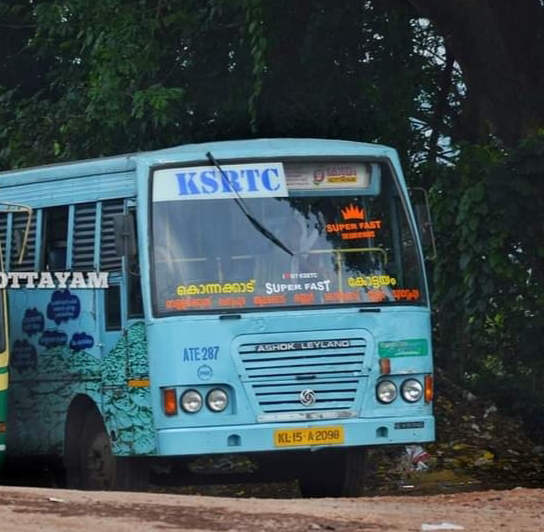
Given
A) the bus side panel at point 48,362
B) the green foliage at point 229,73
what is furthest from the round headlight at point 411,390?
the green foliage at point 229,73

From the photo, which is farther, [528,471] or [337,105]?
[337,105]

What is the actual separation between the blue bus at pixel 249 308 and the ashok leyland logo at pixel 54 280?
0.10ft

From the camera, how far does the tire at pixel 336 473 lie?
11.6m

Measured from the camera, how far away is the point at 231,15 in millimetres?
16750

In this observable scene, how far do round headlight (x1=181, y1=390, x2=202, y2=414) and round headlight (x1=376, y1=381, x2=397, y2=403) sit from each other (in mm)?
1288

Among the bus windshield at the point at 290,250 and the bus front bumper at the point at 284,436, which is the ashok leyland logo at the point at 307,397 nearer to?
the bus front bumper at the point at 284,436

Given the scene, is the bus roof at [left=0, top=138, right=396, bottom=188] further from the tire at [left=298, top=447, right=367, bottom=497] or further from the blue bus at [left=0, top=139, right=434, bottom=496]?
the tire at [left=298, top=447, right=367, bottom=497]

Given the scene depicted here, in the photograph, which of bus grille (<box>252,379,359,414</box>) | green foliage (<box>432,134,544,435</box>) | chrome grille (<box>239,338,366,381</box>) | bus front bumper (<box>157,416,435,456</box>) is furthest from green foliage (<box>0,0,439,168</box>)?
bus front bumper (<box>157,416,435,456</box>)

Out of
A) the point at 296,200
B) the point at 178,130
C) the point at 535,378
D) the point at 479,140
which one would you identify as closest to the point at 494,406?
the point at 535,378

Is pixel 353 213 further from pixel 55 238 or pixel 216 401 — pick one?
pixel 55 238

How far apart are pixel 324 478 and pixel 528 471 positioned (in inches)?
174

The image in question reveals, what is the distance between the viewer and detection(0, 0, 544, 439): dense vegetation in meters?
14.5

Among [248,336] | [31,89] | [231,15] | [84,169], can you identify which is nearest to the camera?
[248,336]

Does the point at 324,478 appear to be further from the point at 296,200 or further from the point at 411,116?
the point at 411,116
